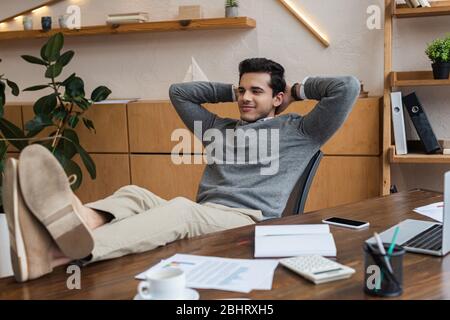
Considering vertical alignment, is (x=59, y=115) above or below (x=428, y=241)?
above

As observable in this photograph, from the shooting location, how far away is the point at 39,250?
1.30 meters

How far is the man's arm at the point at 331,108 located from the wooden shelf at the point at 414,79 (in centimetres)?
97

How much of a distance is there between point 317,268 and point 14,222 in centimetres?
74

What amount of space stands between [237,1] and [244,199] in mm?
1942

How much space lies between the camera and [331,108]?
225cm

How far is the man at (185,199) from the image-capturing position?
4.36ft

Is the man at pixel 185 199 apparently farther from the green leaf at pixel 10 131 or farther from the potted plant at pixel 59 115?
the green leaf at pixel 10 131

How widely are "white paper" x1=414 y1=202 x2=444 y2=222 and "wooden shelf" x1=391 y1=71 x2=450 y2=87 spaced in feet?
4.47

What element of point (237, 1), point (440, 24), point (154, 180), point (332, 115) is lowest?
point (154, 180)

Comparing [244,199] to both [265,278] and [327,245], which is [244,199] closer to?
[327,245]

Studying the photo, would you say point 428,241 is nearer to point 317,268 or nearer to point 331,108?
point 317,268

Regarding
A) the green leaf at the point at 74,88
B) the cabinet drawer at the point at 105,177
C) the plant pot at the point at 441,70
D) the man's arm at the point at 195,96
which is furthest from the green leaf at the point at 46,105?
the plant pot at the point at 441,70

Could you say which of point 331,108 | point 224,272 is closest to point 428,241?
point 224,272

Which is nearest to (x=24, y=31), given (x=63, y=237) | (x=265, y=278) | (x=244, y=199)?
(x=244, y=199)
